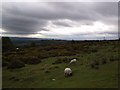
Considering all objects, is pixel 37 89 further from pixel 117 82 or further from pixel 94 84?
pixel 117 82

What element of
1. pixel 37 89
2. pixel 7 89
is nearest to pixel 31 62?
pixel 7 89

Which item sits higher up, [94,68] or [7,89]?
[94,68]

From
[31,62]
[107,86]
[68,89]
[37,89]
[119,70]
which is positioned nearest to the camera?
[107,86]

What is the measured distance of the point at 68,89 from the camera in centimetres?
792

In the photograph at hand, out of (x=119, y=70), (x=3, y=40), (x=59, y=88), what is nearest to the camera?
(x=59, y=88)

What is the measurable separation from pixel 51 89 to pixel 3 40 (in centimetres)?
Answer: 3816

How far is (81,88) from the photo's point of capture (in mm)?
7703

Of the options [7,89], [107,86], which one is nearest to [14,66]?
[7,89]

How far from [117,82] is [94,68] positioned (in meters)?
3.93

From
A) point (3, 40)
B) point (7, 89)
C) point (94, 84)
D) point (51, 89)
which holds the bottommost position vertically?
point (7, 89)

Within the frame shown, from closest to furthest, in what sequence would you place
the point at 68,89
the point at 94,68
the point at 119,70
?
the point at 68,89 → the point at 119,70 → the point at 94,68

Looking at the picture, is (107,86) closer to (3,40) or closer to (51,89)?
(51,89)

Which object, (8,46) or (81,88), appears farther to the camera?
(8,46)

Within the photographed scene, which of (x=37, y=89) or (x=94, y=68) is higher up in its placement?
(x=94, y=68)
